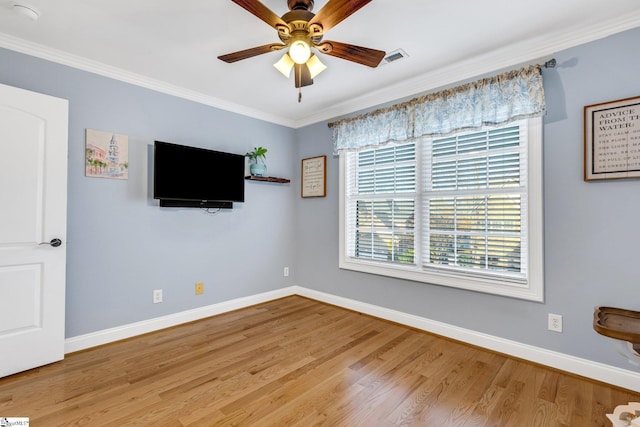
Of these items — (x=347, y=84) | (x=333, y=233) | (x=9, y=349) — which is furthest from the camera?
(x=333, y=233)

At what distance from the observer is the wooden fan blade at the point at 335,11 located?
1.51 meters

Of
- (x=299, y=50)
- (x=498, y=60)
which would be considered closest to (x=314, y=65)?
(x=299, y=50)

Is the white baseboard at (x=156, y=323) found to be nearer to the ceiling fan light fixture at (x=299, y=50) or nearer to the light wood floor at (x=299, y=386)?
the light wood floor at (x=299, y=386)

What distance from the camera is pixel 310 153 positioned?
418 cm

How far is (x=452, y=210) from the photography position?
288 centimetres

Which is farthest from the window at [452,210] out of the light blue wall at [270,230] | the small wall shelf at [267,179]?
the small wall shelf at [267,179]

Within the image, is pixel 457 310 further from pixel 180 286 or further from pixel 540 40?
pixel 180 286

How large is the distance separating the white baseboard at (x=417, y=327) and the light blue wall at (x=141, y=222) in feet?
0.26

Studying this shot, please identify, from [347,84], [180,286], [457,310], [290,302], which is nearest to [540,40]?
[347,84]

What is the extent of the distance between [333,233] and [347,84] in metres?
1.77

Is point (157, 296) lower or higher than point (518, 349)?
higher

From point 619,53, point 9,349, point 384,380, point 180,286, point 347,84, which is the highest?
point 347,84

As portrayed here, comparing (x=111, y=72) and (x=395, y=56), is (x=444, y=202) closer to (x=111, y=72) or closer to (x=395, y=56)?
(x=395, y=56)

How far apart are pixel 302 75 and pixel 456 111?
1.47 metres
